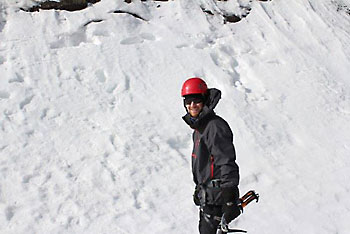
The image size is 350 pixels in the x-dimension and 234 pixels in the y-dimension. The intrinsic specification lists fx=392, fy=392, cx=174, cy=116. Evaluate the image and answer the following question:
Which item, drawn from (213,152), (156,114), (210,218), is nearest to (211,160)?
(213,152)

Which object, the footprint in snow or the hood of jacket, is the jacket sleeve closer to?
the hood of jacket

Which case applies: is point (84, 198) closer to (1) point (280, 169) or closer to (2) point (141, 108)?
(2) point (141, 108)

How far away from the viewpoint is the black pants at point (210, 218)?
12.1ft

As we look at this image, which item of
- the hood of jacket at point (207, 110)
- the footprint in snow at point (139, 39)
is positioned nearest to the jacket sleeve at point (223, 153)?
the hood of jacket at point (207, 110)

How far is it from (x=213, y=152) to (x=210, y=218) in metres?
0.69

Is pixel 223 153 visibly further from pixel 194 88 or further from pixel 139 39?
pixel 139 39

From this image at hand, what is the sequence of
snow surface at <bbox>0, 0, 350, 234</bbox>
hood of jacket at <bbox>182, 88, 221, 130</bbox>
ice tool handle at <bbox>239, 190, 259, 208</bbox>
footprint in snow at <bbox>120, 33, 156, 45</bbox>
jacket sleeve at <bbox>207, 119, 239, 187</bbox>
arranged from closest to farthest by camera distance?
1. jacket sleeve at <bbox>207, 119, 239, 187</bbox>
2. hood of jacket at <bbox>182, 88, 221, 130</bbox>
3. ice tool handle at <bbox>239, 190, 259, 208</bbox>
4. snow surface at <bbox>0, 0, 350, 234</bbox>
5. footprint in snow at <bbox>120, 33, 156, 45</bbox>

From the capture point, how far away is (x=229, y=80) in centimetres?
841

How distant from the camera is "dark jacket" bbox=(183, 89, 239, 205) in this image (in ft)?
11.3

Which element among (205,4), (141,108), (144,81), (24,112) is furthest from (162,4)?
(24,112)

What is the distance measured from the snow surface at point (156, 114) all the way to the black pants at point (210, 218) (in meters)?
1.48

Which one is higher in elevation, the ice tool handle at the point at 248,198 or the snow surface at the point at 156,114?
the ice tool handle at the point at 248,198

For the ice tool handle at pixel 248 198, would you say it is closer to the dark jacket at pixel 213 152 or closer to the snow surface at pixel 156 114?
the dark jacket at pixel 213 152

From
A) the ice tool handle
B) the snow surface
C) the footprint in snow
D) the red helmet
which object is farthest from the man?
the footprint in snow
